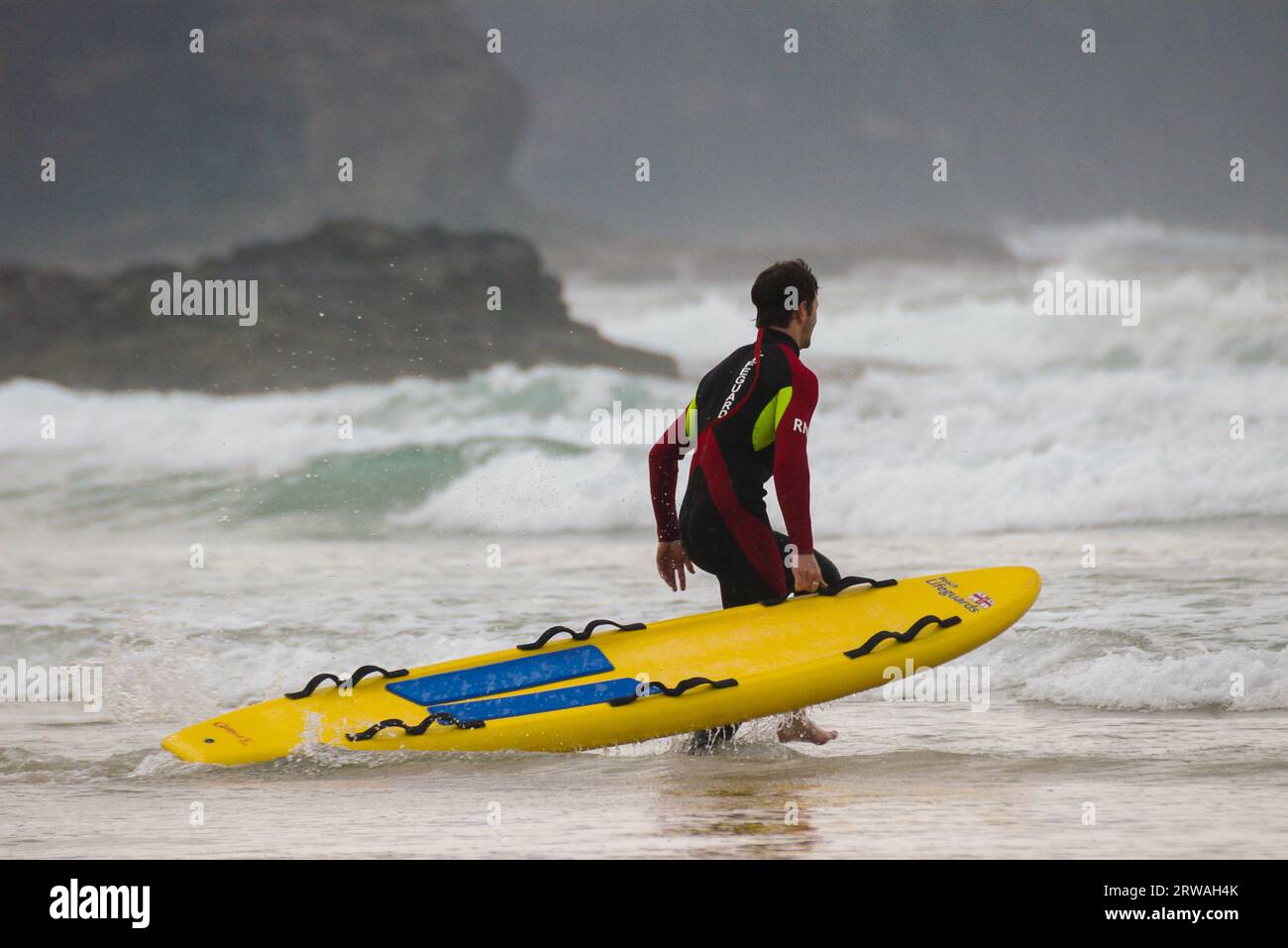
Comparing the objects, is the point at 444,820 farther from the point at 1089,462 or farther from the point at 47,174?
the point at 47,174

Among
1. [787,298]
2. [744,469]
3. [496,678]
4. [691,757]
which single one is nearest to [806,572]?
[744,469]

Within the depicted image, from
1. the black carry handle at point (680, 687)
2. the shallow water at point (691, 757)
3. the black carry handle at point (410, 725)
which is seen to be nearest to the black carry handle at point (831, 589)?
the black carry handle at point (680, 687)

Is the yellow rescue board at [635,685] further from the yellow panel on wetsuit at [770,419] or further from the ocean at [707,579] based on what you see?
the yellow panel on wetsuit at [770,419]

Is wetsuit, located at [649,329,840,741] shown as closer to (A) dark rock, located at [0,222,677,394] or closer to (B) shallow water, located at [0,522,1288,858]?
(B) shallow water, located at [0,522,1288,858]

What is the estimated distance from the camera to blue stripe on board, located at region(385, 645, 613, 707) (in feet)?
12.9

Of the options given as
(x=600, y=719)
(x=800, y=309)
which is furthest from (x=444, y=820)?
(x=800, y=309)

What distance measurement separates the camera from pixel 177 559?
1140cm

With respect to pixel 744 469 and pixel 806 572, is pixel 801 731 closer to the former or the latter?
pixel 806 572

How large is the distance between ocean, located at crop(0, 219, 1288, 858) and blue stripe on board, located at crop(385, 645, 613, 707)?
0.19 m

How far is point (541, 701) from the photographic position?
12.7 ft

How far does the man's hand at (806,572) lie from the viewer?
153 inches

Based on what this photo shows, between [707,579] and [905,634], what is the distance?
474 cm

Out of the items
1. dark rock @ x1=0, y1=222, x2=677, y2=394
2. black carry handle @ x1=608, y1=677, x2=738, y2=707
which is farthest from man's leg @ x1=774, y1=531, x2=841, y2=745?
dark rock @ x1=0, y1=222, x2=677, y2=394

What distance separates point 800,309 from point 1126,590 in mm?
4144
